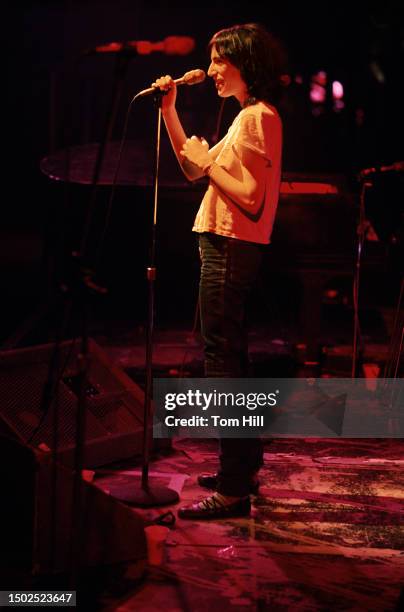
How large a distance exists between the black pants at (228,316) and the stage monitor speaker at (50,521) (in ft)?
1.75

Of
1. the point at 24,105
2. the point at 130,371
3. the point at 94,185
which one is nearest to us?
the point at 94,185

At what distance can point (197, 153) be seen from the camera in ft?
11.0

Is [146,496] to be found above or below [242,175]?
below

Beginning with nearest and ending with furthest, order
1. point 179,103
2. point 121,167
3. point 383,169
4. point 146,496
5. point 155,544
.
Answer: point 155,544, point 146,496, point 383,169, point 121,167, point 179,103

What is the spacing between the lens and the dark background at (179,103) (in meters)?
7.37

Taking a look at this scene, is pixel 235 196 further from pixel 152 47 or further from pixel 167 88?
pixel 152 47

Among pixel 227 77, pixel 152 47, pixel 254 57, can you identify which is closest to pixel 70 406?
pixel 227 77

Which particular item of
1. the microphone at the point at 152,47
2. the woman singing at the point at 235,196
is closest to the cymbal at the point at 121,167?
the woman singing at the point at 235,196

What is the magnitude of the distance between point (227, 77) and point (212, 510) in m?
1.66

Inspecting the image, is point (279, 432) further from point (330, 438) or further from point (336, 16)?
point (336, 16)

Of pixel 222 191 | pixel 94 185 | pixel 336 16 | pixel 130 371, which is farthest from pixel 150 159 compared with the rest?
pixel 336 16

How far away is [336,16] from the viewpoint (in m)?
9.99

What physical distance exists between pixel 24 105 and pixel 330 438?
36.3 feet

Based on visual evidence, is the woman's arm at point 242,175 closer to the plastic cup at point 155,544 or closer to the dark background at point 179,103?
the plastic cup at point 155,544
